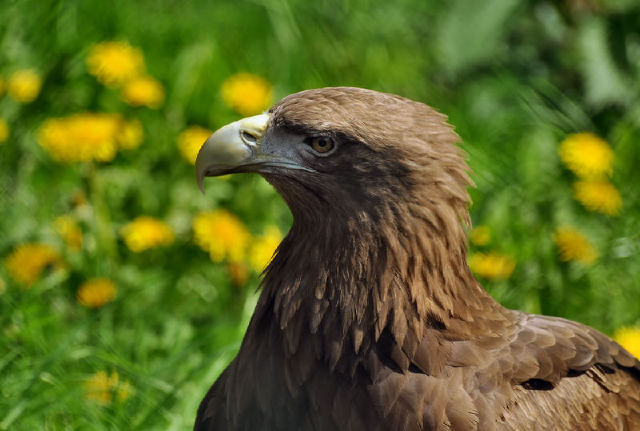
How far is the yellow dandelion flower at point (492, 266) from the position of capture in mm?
3748

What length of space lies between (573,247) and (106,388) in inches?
74.5

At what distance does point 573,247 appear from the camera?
373 cm

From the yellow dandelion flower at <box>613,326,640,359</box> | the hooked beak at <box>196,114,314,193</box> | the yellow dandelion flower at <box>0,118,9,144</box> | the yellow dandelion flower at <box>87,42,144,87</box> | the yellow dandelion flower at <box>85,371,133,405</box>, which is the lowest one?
the yellow dandelion flower at <box>85,371,133,405</box>

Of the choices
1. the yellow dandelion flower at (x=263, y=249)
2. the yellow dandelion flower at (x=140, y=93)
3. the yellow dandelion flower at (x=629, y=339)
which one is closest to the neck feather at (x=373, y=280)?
the yellow dandelion flower at (x=629, y=339)

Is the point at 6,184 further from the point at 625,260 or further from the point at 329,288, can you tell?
the point at 625,260

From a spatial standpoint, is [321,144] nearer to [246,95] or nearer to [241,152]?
[241,152]

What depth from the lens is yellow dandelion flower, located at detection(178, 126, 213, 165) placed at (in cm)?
422

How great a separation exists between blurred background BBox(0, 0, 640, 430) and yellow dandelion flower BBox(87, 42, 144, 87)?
0.03 feet

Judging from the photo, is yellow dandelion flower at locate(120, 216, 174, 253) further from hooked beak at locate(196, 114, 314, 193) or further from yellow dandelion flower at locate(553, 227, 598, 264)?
yellow dandelion flower at locate(553, 227, 598, 264)

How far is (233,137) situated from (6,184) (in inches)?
77.6

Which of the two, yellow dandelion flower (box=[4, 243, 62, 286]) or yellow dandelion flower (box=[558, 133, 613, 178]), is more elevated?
yellow dandelion flower (box=[558, 133, 613, 178])

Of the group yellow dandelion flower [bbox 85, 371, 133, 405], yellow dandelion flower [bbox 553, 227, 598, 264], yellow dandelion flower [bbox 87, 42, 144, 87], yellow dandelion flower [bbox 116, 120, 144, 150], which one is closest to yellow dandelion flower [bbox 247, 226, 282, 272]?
yellow dandelion flower [bbox 116, 120, 144, 150]

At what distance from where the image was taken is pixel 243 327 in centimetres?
363

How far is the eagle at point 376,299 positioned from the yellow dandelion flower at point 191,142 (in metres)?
1.75
